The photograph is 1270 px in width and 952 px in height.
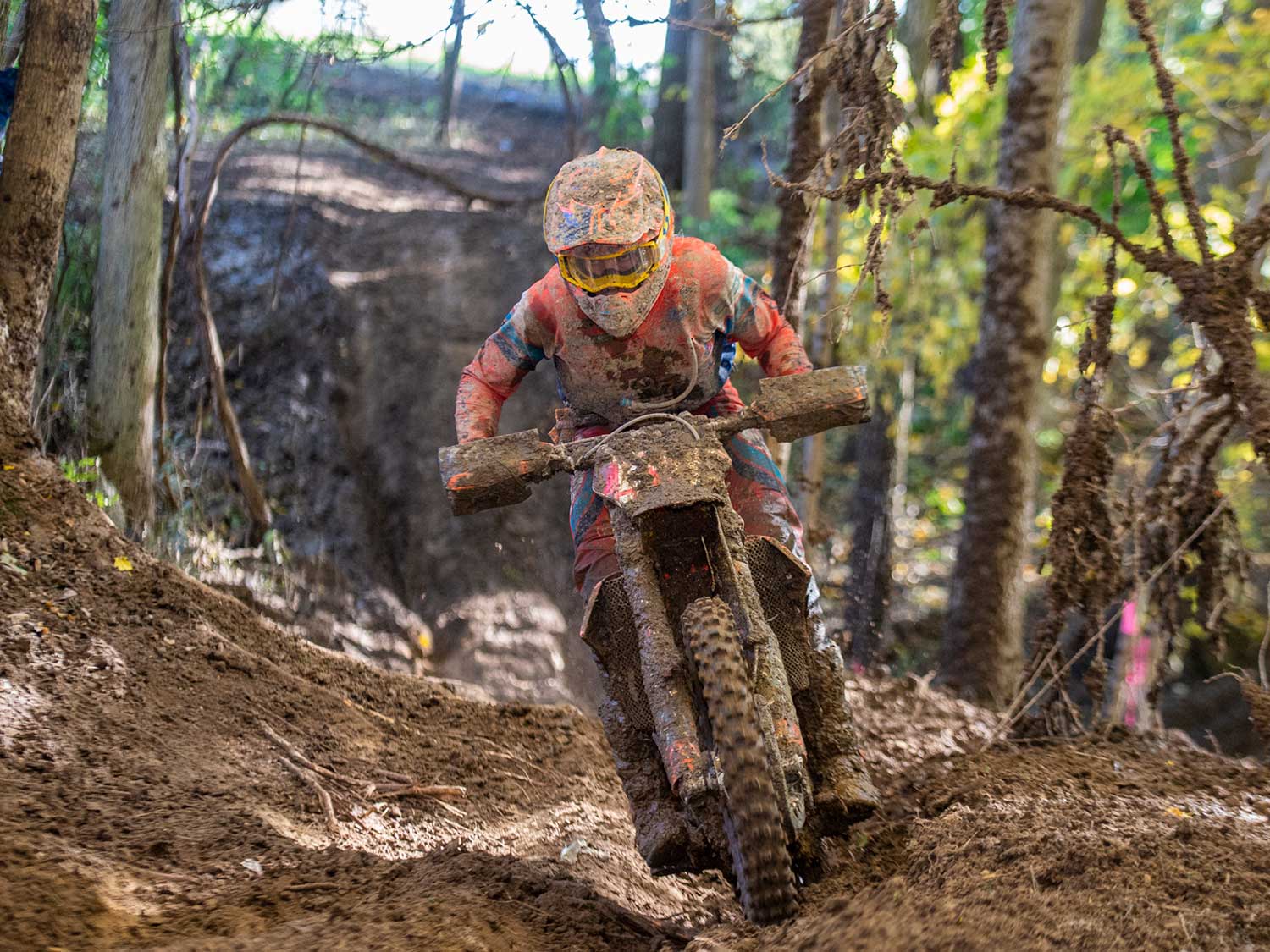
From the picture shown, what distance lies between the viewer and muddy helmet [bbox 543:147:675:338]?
3.77 m

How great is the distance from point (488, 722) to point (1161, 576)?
11.0ft

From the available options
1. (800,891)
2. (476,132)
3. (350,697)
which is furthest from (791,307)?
(476,132)

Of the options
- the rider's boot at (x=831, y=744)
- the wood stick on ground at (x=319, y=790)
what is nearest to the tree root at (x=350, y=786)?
the wood stick on ground at (x=319, y=790)

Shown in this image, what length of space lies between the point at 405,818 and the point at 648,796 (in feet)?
3.73

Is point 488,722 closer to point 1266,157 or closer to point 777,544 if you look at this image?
point 777,544

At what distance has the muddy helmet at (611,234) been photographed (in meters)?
3.77

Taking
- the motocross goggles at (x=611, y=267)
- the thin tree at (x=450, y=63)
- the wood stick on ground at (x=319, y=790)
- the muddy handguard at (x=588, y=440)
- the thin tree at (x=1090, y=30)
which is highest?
the thin tree at (x=1090, y=30)

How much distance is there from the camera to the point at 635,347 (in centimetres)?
414

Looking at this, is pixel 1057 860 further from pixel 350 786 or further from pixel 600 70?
pixel 600 70

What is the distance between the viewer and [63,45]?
16.2ft

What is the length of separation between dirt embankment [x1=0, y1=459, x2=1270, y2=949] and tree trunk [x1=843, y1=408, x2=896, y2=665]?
2.91 meters

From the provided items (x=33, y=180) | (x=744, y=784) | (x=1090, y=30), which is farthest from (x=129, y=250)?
(x=1090, y=30)

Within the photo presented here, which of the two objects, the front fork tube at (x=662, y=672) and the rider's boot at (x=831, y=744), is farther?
the rider's boot at (x=831, y=744)

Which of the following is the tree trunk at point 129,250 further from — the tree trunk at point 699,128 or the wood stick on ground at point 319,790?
the tree trunk at point 699,128
